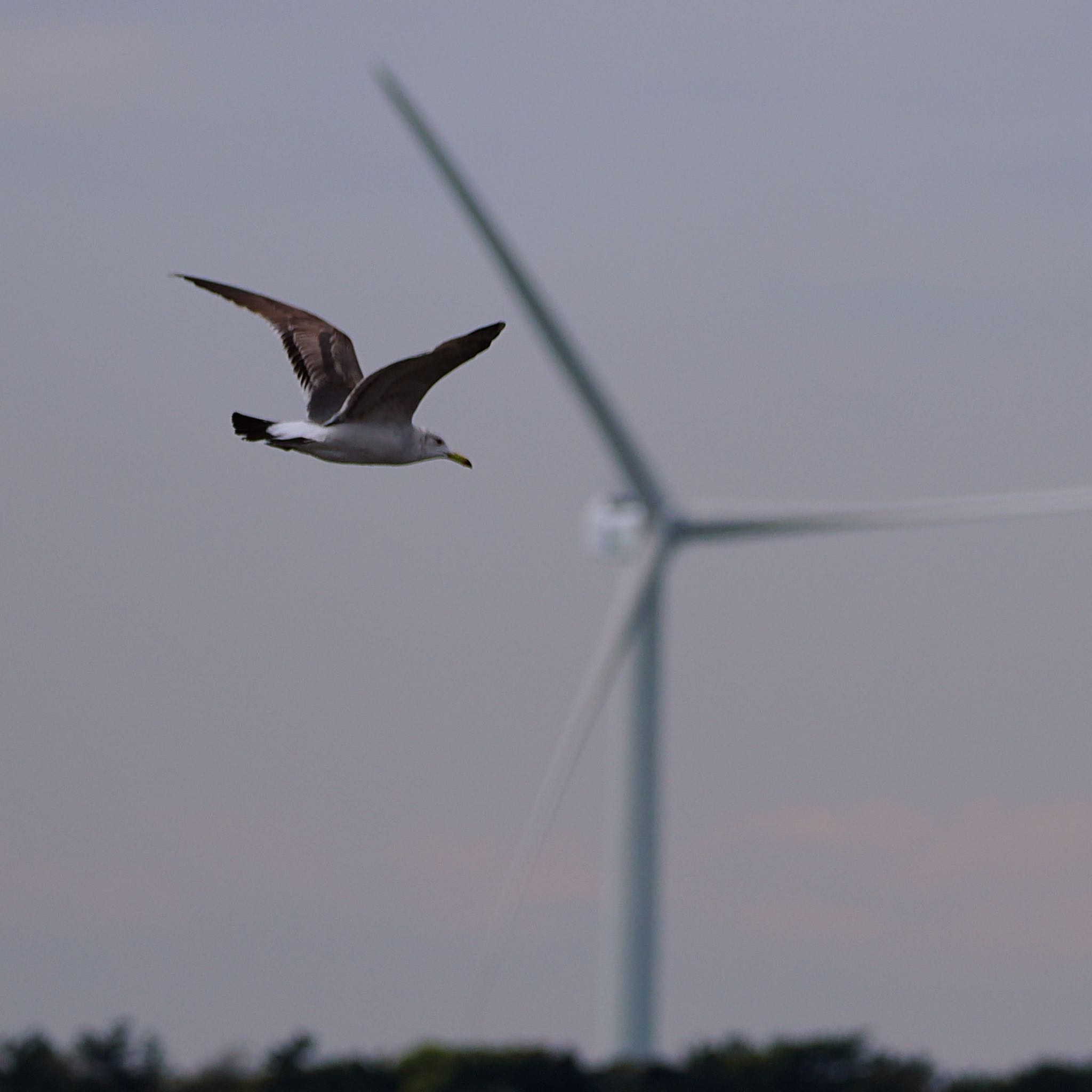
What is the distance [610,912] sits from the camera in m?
66.7

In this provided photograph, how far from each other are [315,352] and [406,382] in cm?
364

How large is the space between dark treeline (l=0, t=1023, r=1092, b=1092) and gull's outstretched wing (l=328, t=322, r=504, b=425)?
4645 centimetres

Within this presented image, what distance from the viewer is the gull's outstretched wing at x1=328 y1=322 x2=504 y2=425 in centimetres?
2095

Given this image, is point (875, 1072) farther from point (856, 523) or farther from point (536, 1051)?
point (856, 523)

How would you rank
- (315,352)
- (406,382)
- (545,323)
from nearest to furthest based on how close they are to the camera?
1. (406,382)
2. (315,352)
3. (545,323)

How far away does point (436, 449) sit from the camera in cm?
2156

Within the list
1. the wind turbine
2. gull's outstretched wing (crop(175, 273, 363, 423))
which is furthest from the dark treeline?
gull's outstretched wing (crop(175, 273, 363, 423))

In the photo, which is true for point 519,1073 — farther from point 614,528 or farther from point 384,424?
point 384,424

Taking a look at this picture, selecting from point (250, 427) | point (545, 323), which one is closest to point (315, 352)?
point (250, 427)

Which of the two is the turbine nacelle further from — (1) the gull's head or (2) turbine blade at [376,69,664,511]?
(1) the gull's head

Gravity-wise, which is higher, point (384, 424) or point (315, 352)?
point (315, 352)

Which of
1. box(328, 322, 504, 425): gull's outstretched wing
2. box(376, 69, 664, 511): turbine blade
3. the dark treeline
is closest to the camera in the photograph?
box(328, 322, 504, 425): gull's outstretched wing

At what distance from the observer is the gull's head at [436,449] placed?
2139 centimetres

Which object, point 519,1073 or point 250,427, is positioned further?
point 519,1073
